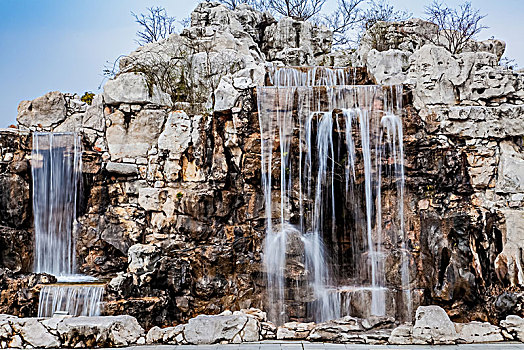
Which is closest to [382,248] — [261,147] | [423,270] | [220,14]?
[423,270]

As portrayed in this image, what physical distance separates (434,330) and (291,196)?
5133mm

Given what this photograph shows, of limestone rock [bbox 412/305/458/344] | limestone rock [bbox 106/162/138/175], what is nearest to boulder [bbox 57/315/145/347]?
limestone rock [bbox 412/305/458/344]

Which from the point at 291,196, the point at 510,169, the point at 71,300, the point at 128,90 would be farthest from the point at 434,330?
the point at 128,90

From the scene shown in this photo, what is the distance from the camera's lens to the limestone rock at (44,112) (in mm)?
12500

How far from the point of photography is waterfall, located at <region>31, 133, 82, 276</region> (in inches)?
462

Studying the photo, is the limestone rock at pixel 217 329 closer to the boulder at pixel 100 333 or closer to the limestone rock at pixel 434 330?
the boulder at pixel 100 333

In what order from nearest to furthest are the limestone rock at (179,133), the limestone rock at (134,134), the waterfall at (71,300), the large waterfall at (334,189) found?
the waterfall at (71,300)
the large waterfall at (334,189)
the limestone rock at (179,133)
the limestone rock at (134,134)

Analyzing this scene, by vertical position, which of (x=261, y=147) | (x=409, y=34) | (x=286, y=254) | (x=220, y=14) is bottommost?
(x=286, y=254)

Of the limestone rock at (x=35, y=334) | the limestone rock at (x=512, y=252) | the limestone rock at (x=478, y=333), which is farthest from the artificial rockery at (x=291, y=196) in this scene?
the limestone rock at (x=478, y=333)

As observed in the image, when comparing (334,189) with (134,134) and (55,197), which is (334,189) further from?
(55,197)

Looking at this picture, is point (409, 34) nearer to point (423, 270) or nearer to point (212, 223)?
point (423, 270)

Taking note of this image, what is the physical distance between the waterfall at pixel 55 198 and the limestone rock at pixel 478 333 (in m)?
8.59

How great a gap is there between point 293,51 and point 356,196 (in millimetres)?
6512

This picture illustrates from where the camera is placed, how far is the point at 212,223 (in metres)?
11.3
